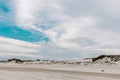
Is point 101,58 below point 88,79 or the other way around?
the other way around

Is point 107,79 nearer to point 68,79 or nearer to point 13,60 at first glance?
point 68,79

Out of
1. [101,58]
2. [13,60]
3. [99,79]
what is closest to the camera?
[99,79]

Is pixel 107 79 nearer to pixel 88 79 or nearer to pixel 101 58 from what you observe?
pixel 88 79

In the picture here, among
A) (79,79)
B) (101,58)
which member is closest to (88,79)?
(79,79)

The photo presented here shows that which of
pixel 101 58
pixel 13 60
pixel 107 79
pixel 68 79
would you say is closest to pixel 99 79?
pixel 107 79

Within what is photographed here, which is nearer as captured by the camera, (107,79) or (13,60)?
(107,79)

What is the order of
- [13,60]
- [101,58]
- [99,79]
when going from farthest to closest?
[13,60] < [101,58] < [99,79]

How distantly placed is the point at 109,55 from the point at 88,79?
33.9 metres

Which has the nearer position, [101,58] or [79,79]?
[79,79]

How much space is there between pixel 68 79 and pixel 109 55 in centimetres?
3432

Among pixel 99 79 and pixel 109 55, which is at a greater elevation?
pixel 109 55

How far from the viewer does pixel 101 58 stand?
1976 inches

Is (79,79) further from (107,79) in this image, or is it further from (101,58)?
(101,58)

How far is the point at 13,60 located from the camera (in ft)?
246
